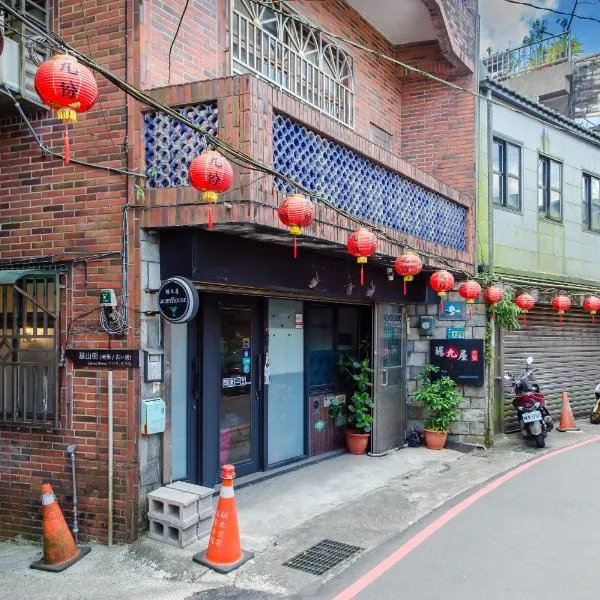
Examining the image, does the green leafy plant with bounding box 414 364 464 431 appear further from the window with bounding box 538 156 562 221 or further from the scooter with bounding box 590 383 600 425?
the window with bounding box 538 156 562 221

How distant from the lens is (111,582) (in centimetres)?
530

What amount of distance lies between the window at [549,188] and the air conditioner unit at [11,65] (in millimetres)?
10760

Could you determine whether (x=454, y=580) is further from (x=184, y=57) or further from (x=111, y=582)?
(x=184, y=57)

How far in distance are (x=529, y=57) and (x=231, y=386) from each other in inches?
711

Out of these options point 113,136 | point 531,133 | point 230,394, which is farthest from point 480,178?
point 113,136

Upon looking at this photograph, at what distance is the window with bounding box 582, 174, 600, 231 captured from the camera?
15.1 m

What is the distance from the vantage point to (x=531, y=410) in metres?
10.7

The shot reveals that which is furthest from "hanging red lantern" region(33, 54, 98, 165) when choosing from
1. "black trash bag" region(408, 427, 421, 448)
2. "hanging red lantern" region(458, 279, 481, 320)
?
"black trash bag" region(408, 427, 421, 448)

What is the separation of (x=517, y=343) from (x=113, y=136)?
9434 millimetres

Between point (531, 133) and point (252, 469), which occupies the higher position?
point (531, 133)

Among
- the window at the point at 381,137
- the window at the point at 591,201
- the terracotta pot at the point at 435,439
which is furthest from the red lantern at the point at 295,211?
the window at the point at 591,201

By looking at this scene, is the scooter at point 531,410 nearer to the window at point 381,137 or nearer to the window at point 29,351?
the window at point 381,137

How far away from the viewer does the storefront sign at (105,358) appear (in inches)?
240

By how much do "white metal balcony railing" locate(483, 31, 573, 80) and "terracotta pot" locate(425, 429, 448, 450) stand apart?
1456cm
